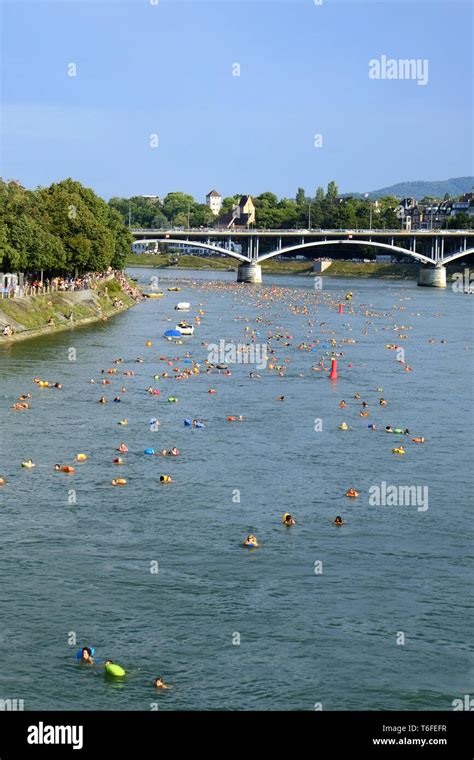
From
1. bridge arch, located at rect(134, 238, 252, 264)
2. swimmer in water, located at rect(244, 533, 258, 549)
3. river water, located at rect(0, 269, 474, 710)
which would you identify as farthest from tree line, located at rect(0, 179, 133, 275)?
swimmer in water, located at rect(244, 533, 258, 549)

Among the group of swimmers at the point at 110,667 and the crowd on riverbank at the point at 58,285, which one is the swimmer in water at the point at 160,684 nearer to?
the group of swimmers at the point at 110,667

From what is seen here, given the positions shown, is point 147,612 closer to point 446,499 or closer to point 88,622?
point 88,622

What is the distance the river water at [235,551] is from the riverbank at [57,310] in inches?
667

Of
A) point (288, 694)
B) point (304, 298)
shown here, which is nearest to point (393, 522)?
point (288, 694)

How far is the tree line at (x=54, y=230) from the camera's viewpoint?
331 ft

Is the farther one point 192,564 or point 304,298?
point 304,298

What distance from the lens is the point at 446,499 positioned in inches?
1817

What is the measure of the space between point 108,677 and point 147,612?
3.97 meters

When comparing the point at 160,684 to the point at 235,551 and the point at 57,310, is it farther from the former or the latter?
the point at 57,310

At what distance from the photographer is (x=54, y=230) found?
119875 millimetres

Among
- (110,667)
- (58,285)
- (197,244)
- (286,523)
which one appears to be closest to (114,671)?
(110,667)

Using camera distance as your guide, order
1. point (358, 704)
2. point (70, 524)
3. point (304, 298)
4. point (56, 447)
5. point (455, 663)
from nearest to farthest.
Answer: point (358, 704) < point (455, 663) < point (70, 524) < point (56, 447) < point (304, 298)
